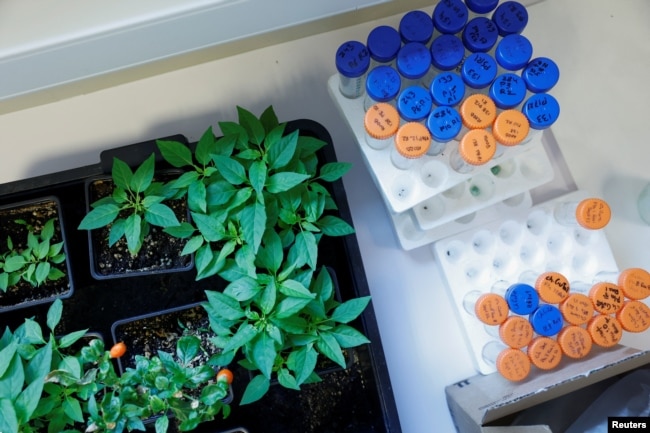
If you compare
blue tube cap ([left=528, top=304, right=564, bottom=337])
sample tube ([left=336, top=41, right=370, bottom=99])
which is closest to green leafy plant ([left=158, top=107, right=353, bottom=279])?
sample tube ([left=336, top=41, right=370, bottom=99])

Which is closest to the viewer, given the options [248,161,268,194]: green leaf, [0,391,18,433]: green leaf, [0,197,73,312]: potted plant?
[0,391,18,433]: green leaf

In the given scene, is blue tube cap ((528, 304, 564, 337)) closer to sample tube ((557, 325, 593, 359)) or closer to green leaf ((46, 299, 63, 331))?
sample tube ((557, 325, 593, 359))

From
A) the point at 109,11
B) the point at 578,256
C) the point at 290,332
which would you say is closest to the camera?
the point at 109,11

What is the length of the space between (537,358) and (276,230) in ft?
1.36

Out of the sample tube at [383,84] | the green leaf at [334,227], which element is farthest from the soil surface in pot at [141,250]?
the sample tube at [383,84]

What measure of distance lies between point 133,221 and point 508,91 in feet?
1.70

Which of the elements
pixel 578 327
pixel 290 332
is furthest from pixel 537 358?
pixel 290 332

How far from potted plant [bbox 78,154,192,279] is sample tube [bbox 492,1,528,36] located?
0.50 m

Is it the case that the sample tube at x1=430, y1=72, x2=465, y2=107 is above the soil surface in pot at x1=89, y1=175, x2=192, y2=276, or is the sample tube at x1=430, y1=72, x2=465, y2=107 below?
above

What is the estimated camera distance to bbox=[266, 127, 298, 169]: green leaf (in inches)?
25.3

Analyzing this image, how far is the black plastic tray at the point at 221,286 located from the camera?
0.75 meters

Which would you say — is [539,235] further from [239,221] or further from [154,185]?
[154,185]

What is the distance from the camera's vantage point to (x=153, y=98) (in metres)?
0.89

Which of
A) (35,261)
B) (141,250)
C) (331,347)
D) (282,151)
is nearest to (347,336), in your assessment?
(331,347)
